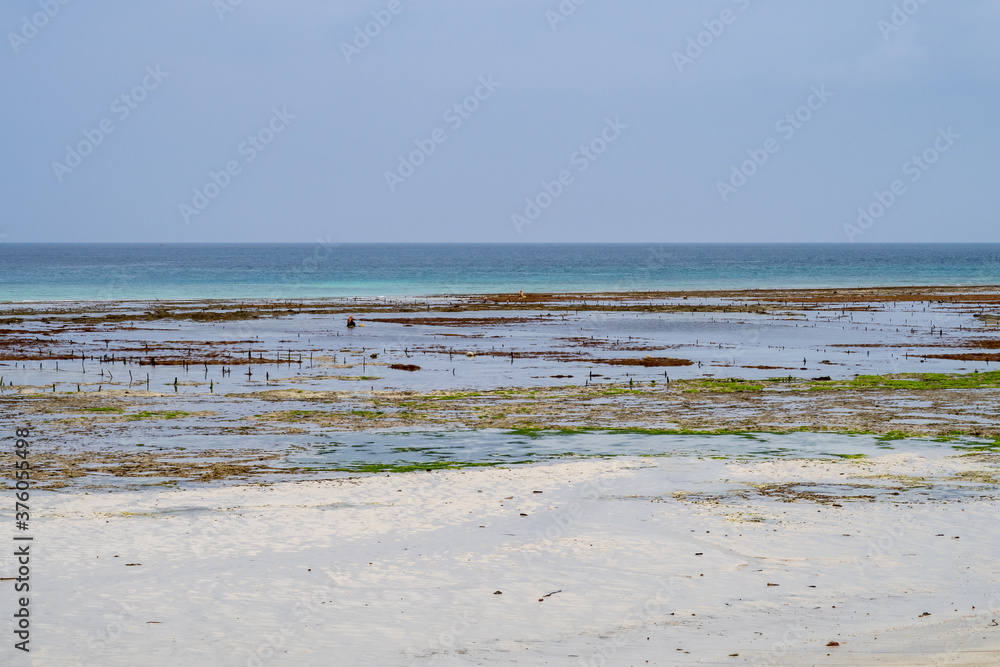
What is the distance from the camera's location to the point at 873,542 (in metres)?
13.3

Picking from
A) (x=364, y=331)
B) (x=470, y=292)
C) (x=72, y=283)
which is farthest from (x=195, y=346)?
(x=72, y=283)

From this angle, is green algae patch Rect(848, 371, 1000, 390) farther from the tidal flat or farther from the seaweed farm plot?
the seaweed farm plot

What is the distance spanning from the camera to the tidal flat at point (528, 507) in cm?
1048

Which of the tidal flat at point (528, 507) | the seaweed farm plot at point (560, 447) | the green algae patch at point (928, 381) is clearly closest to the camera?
the tidal flat at point (528, 507)

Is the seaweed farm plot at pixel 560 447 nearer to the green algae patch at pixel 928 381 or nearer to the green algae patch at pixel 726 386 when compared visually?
the green algae patch at pixel 726 386

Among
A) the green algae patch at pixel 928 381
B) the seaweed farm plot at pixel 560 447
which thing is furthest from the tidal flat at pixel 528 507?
the green algae patch at pixel 928 381

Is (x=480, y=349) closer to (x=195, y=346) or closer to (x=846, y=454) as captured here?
(x=195, y=346)

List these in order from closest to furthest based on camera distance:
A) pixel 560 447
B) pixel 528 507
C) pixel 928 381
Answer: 1. pixel 528 507
2. pixel 560 447
3. pixel 928 381

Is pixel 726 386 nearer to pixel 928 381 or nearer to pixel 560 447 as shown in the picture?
pixel 928 381

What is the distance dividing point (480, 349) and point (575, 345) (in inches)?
188

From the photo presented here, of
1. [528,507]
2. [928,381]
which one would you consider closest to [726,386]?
[928,381]

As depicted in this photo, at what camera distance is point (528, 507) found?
51.4ft

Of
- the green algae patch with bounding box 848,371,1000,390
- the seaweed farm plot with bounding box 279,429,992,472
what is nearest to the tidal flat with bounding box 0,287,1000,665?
the seaweed farm plot with bounding box 279,429,992,472

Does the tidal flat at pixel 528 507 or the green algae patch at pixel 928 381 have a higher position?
the green algae patch at pixel 928 381
